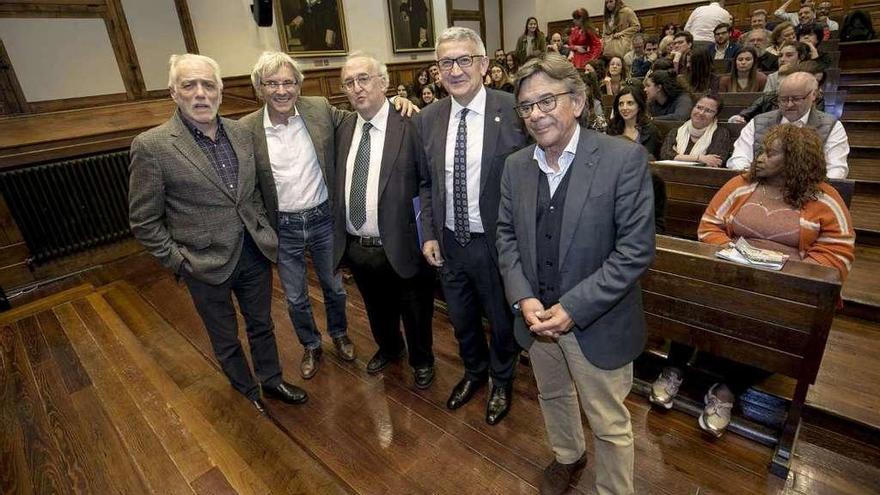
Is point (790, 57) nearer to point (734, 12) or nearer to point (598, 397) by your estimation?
point (598, 397)

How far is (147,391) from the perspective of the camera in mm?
1890

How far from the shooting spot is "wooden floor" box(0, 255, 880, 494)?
4.91ft

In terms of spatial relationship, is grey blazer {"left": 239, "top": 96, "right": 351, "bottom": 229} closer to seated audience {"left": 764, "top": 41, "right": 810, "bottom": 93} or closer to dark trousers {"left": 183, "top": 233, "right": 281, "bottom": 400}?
dark trousers {"left": 183, "top": 233, "right": 281, "bottom": 400}

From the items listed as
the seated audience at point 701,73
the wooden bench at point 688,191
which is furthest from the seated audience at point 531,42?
the wooden bench at point 688,191

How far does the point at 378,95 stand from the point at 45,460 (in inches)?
73.5

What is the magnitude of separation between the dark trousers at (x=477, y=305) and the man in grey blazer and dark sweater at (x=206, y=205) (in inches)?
30.6

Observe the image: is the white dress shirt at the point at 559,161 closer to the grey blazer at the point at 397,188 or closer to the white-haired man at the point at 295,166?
the grey blazer at the point at 397,188

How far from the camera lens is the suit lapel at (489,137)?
1540mm

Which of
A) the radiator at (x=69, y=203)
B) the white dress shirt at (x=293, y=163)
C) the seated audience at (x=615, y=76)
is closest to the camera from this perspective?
the white dress shirt at (x=293, y=163)

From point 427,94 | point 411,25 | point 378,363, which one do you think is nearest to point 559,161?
point 378,363

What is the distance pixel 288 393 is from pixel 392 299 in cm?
66

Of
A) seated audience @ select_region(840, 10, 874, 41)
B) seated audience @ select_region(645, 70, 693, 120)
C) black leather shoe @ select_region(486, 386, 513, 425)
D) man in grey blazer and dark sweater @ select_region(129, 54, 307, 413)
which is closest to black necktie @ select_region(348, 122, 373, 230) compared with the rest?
man in grey blazer and dark sweater @ select_region(129, 54, 307, 413)

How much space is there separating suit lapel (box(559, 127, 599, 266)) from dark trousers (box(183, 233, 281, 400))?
131 cm

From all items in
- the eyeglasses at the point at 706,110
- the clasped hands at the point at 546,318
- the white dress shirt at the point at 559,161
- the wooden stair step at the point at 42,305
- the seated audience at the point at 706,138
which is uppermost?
the white dress shirt at the point at 559,161
